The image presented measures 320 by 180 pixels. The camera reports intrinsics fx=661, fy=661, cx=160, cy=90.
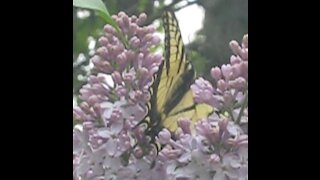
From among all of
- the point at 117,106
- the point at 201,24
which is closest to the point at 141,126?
the point at 117,106

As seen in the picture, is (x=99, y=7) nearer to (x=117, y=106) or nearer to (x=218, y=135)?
(x=117, y=106)

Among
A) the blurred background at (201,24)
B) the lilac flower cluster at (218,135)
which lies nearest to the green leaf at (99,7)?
the blurred background at (201,24)

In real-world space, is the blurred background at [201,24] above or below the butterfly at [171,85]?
above

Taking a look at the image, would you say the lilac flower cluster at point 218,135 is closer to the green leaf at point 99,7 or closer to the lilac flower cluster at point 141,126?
the lilac flower cluster at point 141,126

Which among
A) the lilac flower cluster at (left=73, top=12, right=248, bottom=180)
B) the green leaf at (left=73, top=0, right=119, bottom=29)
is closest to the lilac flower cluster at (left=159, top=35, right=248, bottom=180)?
the lilac flower cluster at (left=73, top=12, right=248, bottom=180)

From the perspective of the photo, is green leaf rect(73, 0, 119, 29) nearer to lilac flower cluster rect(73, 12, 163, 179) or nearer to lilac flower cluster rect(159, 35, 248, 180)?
lilac flower cluster rect(73, 12, 163, 179)
